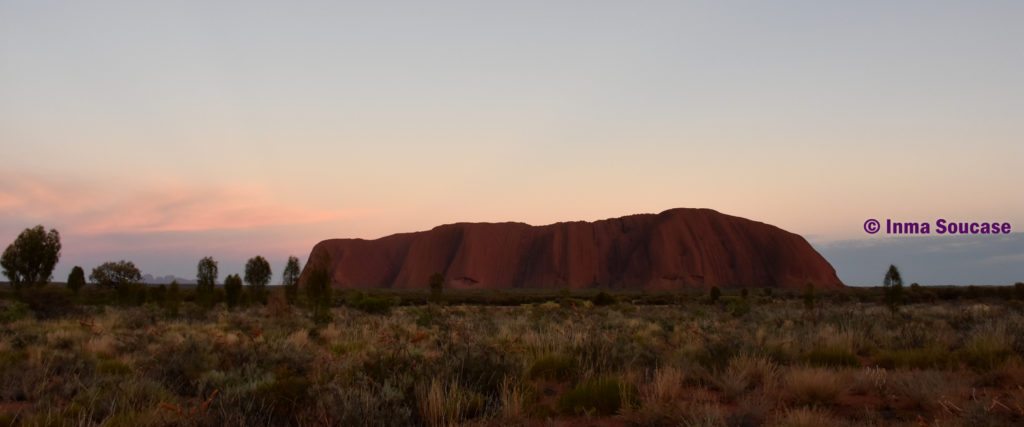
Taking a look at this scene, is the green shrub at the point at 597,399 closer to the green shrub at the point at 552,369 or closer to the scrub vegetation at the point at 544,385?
the scrub vegetation at the point at 544,385

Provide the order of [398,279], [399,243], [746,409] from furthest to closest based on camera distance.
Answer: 1. [399,243]
2. [398,279]
3. [746,409]

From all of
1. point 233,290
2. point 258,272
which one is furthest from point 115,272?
point 233,290

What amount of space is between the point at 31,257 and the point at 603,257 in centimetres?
9340

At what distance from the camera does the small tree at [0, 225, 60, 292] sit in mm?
47656

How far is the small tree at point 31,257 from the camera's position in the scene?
4766 cm

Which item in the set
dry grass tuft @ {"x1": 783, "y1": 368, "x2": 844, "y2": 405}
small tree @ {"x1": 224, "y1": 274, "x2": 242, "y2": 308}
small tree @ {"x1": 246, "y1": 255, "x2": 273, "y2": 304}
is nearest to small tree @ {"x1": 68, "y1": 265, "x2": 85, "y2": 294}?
small tree @ {"x1": 246, "y1": 255, "x2": 273, "y2": 304}

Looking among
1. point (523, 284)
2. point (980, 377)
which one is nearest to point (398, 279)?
point (523, 284)

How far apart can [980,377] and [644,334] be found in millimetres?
8175

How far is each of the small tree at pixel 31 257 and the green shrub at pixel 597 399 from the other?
55.1 m

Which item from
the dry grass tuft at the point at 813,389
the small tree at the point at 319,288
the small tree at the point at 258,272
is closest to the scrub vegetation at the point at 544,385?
the dry grass tuft at the point at 813,389

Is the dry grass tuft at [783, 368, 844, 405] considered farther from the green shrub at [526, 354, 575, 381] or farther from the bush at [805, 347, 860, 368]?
the green shrub at [526, 354, 575, 381]

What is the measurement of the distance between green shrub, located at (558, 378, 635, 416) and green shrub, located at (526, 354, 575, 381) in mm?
1689

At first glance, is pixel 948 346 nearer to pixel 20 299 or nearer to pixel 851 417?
pixel 851 417

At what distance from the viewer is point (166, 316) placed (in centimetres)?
2466
